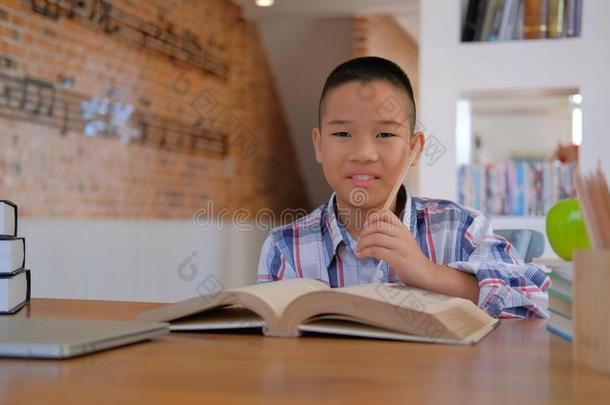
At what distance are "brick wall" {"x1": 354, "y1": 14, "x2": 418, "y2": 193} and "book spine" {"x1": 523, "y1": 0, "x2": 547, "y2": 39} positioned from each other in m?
3.25

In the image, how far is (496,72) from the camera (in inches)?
121

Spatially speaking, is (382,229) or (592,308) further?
(382,229)

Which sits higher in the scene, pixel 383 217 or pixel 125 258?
pixel 383 217

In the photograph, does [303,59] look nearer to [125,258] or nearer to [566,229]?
[125,258]

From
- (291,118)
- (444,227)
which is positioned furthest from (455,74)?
(291,118)

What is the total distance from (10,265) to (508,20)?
256cm

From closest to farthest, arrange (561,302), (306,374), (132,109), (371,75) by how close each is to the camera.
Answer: (306,374)
(561,302)
(371,75)
(132,109)

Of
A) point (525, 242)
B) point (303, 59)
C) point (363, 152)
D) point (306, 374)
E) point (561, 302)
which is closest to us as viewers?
point (306, 374)

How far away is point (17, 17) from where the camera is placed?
3.61 metres

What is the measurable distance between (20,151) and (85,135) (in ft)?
1.79

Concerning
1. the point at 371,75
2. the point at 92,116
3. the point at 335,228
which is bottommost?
the point at 335,228

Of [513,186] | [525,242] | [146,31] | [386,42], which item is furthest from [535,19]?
[386,42]

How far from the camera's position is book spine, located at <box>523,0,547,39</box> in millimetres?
3090
